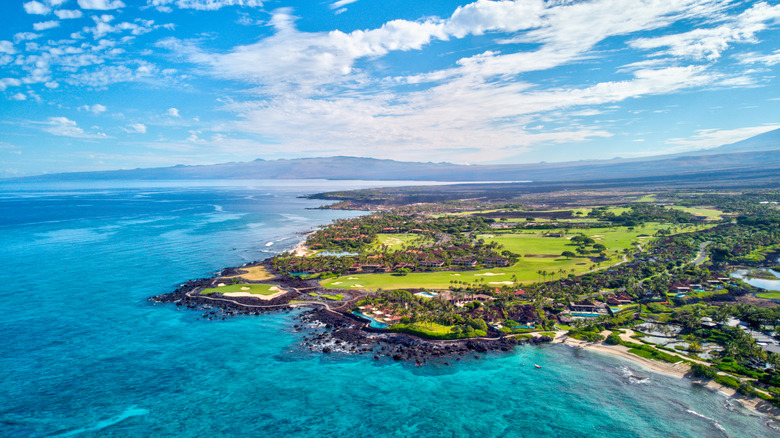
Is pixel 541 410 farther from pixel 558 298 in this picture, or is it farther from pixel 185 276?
pixel 185 276

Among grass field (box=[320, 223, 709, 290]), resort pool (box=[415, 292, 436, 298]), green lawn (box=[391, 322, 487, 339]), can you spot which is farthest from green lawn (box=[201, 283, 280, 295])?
green lawn (box=[391, 322, 487, 339])

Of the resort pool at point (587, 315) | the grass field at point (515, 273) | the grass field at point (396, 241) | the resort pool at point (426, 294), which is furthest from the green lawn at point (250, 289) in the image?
the resort pool at point (587, 315)

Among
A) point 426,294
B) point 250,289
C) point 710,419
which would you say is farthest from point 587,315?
point 250,289

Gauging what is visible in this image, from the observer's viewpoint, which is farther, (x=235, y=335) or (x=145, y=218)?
(x=145, y=218)

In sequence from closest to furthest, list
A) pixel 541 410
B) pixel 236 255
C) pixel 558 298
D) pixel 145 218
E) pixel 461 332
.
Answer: pixel 541 410
pixel 461 332
pixel 558 298
pixel 236 255
pixel 145 218

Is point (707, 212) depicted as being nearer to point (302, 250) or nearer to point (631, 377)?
point (631, 377)

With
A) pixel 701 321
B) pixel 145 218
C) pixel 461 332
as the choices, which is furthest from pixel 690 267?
pixel 145 218
